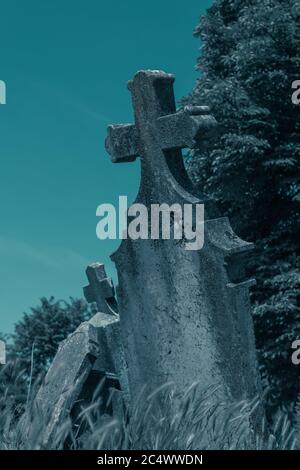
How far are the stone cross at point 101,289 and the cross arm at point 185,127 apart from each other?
390 cm

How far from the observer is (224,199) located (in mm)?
16016

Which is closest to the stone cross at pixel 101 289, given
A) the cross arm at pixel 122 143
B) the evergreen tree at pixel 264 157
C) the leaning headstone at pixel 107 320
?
the leaning headstone at pixel 107 320

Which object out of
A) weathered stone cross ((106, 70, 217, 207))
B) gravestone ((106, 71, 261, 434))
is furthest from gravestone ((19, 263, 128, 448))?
weathered stone cross ((106, 70, 217, 207))

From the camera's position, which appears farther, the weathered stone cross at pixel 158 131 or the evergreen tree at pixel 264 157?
the evergreen tree at pixel 264 157

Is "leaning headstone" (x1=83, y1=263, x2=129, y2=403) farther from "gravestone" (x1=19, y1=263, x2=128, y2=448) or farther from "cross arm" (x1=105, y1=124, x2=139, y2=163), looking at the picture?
"cross arm" (x1=105, y1=124, x2=139, y2=163)

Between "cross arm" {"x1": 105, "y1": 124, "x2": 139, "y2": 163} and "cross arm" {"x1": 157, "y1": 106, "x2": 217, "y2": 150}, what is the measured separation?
1.23 ft

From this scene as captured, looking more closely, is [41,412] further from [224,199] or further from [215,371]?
[224,199]

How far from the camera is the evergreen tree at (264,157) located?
1499cm

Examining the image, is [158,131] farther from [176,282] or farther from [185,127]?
[176,282]

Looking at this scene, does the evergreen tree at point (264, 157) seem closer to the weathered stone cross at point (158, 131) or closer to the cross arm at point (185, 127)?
the weathered stone cross at point (158, 131)

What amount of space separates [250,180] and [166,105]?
353 inches

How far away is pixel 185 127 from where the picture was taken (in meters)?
7.05

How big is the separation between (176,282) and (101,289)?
3.93m
